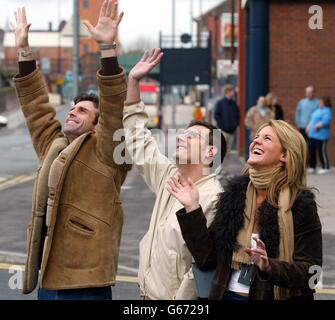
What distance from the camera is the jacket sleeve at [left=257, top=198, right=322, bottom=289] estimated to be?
416 centimetres

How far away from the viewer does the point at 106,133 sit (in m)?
5.16

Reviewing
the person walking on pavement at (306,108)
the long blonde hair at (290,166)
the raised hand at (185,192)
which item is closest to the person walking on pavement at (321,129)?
the person walking on pavement at (306,108)

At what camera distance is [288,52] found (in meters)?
22.8

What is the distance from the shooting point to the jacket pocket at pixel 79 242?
16.8 feet

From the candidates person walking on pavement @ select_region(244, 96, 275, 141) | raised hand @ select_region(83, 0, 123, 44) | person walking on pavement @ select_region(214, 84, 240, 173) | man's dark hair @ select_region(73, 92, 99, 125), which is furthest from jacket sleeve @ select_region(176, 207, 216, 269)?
person walking on pavement @ select_region(214, 84, 240, 173)

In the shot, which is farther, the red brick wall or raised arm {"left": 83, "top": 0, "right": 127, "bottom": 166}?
the red brick wall

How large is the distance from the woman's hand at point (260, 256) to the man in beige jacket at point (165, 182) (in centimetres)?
56

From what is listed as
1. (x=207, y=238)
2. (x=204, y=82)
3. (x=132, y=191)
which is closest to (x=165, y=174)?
(x=207, y=238)

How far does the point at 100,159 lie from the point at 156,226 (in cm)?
55

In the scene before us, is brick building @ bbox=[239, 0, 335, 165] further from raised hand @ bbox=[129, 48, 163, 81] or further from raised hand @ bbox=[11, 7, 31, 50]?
raised hand @ bbox=[129, 48, 163, 81]

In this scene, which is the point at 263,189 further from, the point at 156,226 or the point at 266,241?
the point at 156,226

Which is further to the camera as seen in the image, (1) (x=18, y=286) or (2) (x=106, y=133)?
(1) (x=18, y=286)

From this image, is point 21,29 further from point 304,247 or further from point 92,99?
point 304,247

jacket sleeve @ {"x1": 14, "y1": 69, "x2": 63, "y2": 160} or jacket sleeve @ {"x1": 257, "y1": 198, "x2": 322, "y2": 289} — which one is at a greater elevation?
jacket sleeve @ {"x1": 14, "y1": 69, "x2": 63, "y2": 160}
